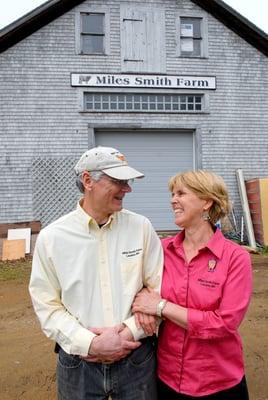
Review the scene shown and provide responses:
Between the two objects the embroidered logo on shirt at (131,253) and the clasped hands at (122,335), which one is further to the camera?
the embroidered logo on shirt at (131,253)

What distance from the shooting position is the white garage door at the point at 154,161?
523 inches

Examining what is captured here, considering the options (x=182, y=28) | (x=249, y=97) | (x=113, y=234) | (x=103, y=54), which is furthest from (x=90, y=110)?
(x=113, y=234)

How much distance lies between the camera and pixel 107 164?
6.71 ft

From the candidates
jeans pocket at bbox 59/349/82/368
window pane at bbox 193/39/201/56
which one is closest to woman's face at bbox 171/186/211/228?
jeans pocket at bbox 59/349/82/368

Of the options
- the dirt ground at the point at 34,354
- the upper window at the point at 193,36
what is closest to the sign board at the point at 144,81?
the upper window at the point at 193,36

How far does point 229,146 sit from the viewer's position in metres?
13.6

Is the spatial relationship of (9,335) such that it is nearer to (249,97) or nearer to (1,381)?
(1,381)

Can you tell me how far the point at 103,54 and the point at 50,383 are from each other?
1074 cm

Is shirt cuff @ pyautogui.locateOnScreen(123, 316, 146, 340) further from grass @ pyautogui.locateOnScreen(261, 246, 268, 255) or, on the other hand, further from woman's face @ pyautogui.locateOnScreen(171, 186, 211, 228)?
grass @ pyautogui.locateOnScreen(261, 246, 268, 255)

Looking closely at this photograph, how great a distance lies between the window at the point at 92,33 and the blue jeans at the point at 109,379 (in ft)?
39.3

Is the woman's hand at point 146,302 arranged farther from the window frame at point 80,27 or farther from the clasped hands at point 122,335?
the window frame at point 80,27

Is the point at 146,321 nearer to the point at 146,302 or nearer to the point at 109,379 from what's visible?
the point at 146,302

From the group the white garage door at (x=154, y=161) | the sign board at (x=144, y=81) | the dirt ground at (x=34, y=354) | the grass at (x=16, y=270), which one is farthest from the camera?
the white garage door at (x=154, y=161)

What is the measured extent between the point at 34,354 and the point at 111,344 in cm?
287
